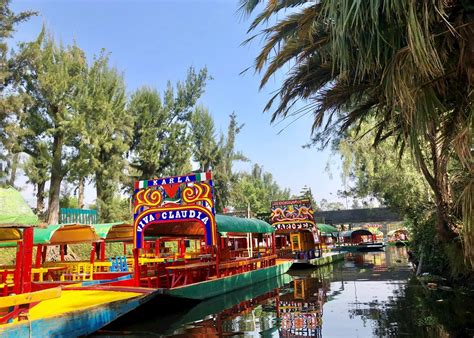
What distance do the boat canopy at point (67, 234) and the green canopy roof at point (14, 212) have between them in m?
3.82

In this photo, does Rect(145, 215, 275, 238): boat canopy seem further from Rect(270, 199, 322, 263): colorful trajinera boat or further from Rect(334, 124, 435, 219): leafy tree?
Rect(270, 199, 322, 263): colorful trajinera boat

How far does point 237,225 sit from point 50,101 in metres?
17.3

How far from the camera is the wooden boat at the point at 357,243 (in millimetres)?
46000

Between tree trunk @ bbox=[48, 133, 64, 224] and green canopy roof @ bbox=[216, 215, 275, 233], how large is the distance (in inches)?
603

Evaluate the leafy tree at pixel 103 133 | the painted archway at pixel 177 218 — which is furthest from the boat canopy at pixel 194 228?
the leafy tree at pixel 103 133

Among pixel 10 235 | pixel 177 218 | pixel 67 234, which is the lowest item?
pixel 10 235

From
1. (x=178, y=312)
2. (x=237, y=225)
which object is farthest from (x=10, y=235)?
(x=237, y=225)

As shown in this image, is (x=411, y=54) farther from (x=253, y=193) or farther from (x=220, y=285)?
(x=253, y=193)

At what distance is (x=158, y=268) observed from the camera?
12469 mm

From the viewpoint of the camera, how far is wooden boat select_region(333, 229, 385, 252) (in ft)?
151

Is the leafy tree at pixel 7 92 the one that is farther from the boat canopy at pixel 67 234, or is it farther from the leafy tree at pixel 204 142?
the leafy tree at pixel 204 142

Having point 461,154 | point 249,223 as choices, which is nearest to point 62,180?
point 249,223

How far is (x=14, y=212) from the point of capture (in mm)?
7023

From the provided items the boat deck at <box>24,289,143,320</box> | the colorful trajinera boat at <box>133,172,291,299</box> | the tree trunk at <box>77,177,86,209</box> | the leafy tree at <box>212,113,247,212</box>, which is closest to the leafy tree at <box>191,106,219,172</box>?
the leafy tree at <box>212,113,247,212</box>
